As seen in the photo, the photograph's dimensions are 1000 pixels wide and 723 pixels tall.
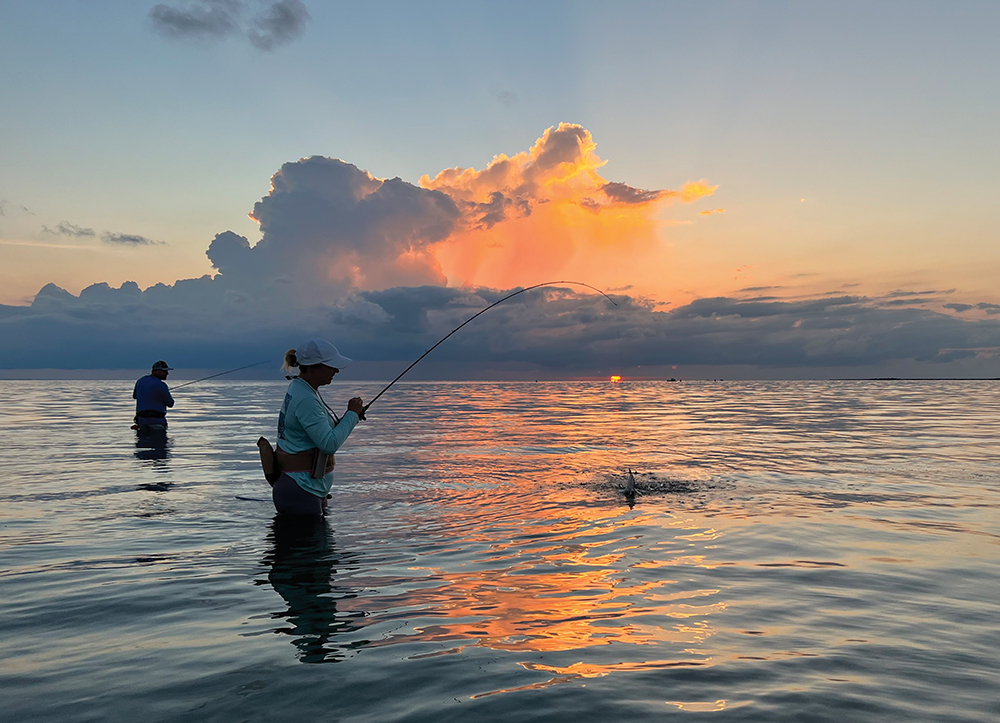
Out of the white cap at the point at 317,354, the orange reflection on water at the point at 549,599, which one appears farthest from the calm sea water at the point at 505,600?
the white cap at the point at 317,354

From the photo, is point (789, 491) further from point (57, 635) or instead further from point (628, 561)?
point (57, 635)

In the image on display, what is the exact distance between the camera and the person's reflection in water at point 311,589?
5.43 m

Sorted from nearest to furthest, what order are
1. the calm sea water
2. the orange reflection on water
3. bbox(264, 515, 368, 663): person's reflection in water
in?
the calm sea water, bbox(264, 515, 368, 663): person's reflection in water, the orange reflection on water

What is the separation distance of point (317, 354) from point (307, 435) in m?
1.10

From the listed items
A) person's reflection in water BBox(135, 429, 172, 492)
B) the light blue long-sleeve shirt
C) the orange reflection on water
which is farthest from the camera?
person's reflection in water BBox(135, 429, 172, 492)

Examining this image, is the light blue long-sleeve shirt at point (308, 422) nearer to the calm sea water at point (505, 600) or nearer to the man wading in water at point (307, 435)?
the man wading in water at point (307, 435)

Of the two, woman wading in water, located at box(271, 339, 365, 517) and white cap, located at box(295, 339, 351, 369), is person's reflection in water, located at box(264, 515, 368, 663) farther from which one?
white cap, located at box(295, 339, 351, 369)

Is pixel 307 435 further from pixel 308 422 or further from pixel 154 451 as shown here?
pixel 154 451

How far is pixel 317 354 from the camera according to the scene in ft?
27.4

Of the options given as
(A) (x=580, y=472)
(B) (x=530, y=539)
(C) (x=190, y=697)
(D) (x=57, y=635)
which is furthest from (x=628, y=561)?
(A) (x=580, y=472)

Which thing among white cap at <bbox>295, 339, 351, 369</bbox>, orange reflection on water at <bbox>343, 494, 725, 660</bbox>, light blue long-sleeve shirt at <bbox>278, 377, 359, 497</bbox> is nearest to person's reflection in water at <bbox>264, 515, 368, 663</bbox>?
orange reflection on water at <bbox>343, 494, 725, 660</bbox>

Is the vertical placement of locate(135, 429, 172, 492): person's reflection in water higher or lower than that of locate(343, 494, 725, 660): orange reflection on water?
lower

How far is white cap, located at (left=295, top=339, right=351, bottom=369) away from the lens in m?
8.30

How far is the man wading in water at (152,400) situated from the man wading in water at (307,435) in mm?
14834
